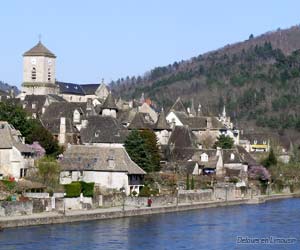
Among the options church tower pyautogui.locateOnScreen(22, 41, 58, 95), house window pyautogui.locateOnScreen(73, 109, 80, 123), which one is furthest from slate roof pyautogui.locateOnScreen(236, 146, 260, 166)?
church tower pyautogui.locateOnScreen(22, 41, 58, 95)

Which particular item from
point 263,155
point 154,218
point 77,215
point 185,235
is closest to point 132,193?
point 154,218

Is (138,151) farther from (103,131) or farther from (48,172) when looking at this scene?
(48,172)

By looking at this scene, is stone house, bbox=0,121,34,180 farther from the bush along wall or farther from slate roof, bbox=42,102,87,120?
slate roof, bbox=42,102,87,120

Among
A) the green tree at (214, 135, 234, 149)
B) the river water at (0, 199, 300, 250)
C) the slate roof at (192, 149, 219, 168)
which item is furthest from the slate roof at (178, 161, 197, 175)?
the river water at (0, 199, 300, 250)

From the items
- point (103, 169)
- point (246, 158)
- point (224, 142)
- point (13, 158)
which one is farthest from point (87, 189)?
point (246, 158)

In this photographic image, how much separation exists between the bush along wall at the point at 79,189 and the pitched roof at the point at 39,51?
1817 inches

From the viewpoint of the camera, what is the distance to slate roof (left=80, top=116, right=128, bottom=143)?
275ft

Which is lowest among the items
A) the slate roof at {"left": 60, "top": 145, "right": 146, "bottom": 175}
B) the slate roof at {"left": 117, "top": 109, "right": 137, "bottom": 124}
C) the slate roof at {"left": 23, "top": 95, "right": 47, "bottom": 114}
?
the slate roof at {"left": 60, "top": 145, "right": 146, "bottom": 175}

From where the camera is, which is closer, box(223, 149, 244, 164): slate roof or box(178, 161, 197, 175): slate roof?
box(178, 161, 197, 175): slate roof

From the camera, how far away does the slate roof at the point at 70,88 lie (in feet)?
373

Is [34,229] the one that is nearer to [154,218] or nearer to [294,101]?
[154,218]

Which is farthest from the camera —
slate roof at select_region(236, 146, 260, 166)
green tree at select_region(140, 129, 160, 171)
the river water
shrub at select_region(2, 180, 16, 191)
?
slate roof at select_region(236, 146, 260, 166)

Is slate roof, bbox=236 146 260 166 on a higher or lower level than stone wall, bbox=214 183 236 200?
higher

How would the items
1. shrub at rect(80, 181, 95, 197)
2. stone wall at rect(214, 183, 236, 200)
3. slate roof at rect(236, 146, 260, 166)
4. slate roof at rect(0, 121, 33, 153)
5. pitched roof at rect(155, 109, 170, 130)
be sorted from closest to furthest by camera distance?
shrub at rect(80, 181, 95, 197)
slate roof at rect(0, 121, 33, 153)
stone wall at rect(214, 183, 236, 200)
pitched roof at rect(155, 109, 170, 130)
slate roof at rect(236, 146, 260, 166)
